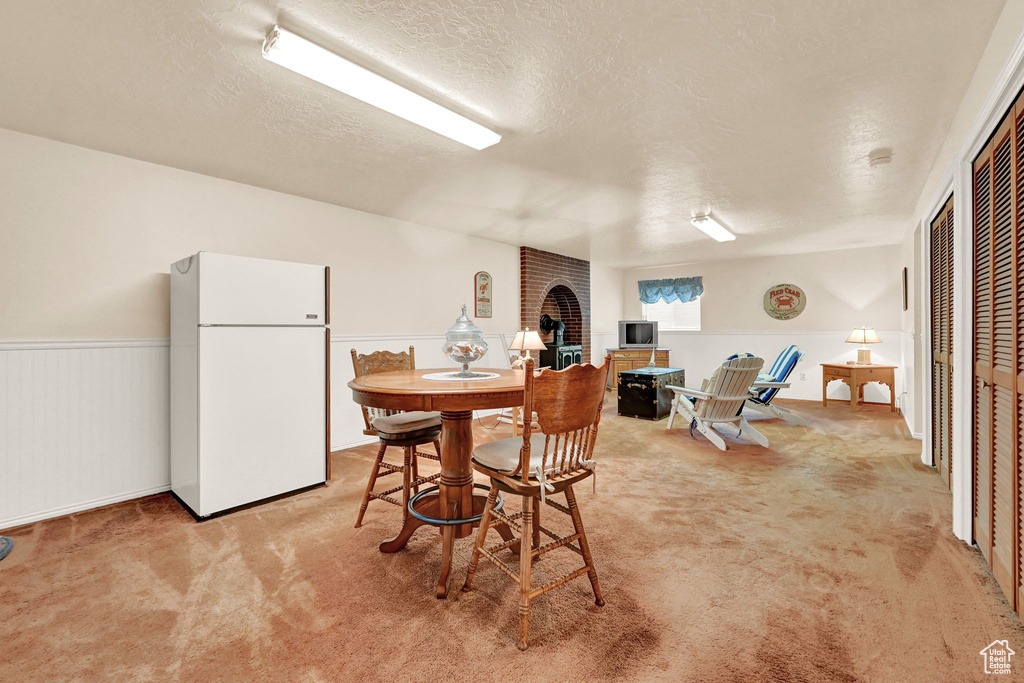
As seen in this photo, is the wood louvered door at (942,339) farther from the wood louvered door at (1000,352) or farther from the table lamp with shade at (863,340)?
the table lamp with shade at (863,340)

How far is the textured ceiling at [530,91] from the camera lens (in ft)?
5.42

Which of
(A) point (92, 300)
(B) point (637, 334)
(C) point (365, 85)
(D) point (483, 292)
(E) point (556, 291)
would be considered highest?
(C) point (365, 85)

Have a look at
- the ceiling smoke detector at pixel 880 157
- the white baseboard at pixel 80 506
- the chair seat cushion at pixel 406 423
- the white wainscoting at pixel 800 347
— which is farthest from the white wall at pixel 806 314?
the white baseboard at pixel 80 506

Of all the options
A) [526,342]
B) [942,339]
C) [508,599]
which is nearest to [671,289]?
[526,342]

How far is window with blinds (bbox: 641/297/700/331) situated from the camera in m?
7.77

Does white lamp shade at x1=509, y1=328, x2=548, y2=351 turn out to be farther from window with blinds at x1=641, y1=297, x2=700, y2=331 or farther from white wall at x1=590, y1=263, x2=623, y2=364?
window with blinds at x1=641, y1=297, x2=700, y2=331

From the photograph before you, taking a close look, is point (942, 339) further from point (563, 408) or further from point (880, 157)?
point (563, 408)

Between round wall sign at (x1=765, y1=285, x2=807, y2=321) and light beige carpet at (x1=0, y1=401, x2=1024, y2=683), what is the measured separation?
4.41 m

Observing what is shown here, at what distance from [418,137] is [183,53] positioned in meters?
1.14

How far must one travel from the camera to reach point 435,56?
1.89m

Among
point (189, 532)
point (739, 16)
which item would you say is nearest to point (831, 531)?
point (739, 16)

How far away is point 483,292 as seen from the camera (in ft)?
17.6

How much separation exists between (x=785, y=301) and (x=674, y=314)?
1.76 metres

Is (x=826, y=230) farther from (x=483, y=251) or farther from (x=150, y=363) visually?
(x=150, y=363)
